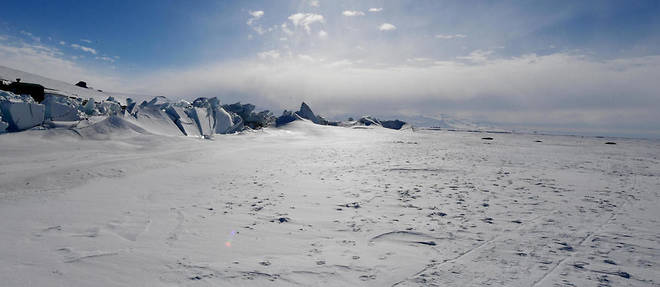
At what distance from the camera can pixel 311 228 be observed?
4.33 metres

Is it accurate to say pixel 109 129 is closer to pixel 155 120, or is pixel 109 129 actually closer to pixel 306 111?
pixel 155 120

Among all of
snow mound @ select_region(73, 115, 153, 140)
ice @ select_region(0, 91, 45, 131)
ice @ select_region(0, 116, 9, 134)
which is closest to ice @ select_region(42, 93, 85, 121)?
ice @ select_region(0, 91, 45, 131)

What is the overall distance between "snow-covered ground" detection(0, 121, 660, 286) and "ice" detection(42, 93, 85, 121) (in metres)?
4.72

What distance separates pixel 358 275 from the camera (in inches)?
119

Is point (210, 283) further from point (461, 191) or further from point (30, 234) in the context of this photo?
point (461, 191)

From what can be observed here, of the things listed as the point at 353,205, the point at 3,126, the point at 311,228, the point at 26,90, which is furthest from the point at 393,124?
the point at 311,228

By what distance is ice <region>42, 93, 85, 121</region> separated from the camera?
1236cm

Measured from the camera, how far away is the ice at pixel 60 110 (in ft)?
40.5

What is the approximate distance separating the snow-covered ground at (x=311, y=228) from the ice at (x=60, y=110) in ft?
15.5

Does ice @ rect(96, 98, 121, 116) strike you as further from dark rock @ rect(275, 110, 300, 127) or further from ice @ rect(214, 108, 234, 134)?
dark rock @ rect(275, 110, 300, 127)

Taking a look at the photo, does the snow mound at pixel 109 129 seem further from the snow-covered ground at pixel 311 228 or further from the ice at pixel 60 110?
the snow-covered ground at pixel 311 228

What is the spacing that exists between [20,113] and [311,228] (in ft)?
44.0

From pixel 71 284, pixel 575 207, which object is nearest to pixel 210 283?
pixel 71 284

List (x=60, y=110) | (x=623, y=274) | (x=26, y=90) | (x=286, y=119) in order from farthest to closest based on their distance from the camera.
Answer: (x=286, y=119) → (x=26, y=90) → (x=60, y=110) → (x=623, y=274)
